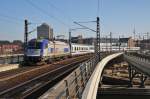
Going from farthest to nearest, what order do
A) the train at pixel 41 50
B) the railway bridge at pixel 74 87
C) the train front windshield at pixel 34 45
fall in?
1. the train front windshield at pixel 34 45
2. the train at pixel 41 50
3. the railway bridge at pixel 74 87

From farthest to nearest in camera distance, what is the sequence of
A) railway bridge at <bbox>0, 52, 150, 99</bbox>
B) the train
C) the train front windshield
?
the train front windshield, the train, railway bridge at <bbox>0, 52, 150, 99</bbox>

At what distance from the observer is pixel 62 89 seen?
31.2 ft

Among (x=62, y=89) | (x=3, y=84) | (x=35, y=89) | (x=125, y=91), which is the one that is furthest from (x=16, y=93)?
(x=125, y=91)

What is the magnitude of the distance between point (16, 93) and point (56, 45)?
35.9 m

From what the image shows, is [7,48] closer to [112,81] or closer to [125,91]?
[112,81]

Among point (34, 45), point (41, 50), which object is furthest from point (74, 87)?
point (34, 45)

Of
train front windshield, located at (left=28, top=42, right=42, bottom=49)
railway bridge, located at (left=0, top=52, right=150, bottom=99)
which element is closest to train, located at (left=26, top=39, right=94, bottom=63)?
train front windshield, located at (left=28, top=42, right=42, bottom=49)

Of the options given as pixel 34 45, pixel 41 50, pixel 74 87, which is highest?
pixel 34 45

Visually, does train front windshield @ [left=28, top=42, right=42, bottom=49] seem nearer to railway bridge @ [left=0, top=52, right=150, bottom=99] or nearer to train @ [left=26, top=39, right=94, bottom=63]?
train @ [left=26, top=39, right=94, bottom=63]

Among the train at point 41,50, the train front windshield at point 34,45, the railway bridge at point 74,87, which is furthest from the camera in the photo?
the train front windshield at point 34,45

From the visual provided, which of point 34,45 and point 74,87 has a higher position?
point 34,45

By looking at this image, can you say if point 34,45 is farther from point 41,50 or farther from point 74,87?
point 74,87

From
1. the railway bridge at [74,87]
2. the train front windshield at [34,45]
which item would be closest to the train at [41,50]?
the train front windshield at [34,45]

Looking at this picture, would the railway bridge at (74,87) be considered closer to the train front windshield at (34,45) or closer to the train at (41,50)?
the train at (41,50)
